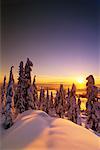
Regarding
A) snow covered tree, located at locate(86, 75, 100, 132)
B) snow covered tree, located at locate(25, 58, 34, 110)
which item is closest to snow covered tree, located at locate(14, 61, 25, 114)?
snow covered tree, located at locate(25, 58, 34, 110)

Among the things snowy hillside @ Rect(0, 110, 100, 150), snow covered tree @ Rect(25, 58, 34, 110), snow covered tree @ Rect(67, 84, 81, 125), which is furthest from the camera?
snow covered tree @ Rect(67, 84, 81, 125)

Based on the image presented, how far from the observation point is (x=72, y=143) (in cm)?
1228

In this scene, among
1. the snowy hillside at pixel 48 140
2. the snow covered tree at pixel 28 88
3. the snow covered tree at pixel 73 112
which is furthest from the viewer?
the snow covered tree at pixel 73 112

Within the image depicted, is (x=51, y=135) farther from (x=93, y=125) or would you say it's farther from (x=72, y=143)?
(x=93, y=125)

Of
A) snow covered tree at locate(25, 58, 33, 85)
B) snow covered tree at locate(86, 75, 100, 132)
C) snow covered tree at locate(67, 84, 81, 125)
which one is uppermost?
snow covered tree at locate(25, 58, 33, 85)

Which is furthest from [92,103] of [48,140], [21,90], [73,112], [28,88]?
[48,140]

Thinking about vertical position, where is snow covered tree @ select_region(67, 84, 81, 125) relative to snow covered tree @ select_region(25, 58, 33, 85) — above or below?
below

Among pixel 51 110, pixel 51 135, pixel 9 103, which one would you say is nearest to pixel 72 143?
pixel 51 135

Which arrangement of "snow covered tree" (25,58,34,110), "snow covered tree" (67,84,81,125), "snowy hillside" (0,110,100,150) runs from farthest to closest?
"snow covered tree" (67,84,81,125)
"snow covered tree" (25,58,34,110)
"snowy hillside" (0,110,100,150)

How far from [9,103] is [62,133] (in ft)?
52.7

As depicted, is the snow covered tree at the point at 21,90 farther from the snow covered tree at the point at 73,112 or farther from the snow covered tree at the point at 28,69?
the snow covered tree at the point at 73,112

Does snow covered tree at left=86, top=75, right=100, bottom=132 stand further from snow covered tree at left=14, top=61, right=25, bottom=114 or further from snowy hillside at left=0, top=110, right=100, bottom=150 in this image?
snowy hillside at left=0, top=110, right=100, bottom=150

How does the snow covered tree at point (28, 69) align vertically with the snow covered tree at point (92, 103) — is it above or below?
above

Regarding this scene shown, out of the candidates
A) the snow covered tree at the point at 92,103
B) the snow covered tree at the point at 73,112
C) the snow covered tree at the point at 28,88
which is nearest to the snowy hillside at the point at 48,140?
the snow covered tree at the point at 28,88
